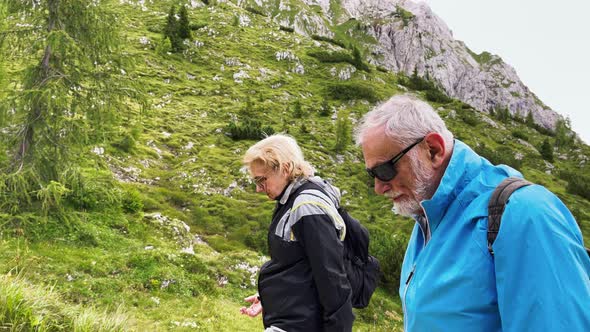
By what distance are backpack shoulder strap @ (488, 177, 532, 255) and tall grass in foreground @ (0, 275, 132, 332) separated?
16.2 feet

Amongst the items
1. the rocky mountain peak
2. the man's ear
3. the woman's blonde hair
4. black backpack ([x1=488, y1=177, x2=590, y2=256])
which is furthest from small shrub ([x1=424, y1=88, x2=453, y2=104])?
the rocky mountain peak

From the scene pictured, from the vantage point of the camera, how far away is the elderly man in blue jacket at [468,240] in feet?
5.16

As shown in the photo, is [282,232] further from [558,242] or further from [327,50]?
[327,50]

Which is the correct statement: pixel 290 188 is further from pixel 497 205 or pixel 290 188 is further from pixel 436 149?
pixel 497 205

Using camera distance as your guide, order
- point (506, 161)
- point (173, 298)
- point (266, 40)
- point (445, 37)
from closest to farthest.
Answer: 1. point (173, 298)
2. point (506, 161)
3. point (266, 40)
4. point (445, 37)

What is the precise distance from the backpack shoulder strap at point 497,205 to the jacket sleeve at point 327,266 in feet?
5.33

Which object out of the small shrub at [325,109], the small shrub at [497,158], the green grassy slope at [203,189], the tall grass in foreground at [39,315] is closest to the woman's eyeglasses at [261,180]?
the tall grass in foreground at [39,315]

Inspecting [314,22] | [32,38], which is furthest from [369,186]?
[314,22]

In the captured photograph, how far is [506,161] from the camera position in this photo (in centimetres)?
3144

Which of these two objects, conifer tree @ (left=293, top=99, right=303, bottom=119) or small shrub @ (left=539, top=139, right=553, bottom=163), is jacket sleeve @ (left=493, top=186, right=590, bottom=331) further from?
small shrub @ (left=539, top=139, right=553, bottom=163)

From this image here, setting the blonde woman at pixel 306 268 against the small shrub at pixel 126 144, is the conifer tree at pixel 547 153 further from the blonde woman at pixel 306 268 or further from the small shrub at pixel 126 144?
the blonde woman at pixel 306 268

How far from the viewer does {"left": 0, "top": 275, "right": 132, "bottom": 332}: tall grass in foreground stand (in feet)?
14.6

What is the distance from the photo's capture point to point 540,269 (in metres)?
1.58

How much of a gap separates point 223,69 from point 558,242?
43168 mm
